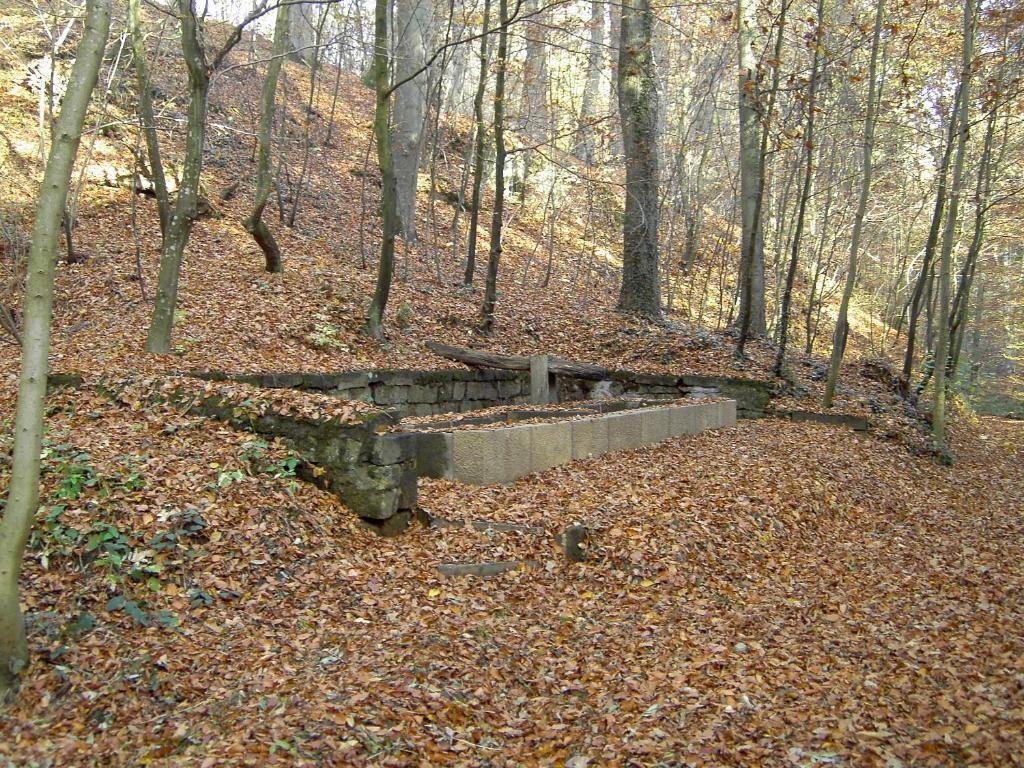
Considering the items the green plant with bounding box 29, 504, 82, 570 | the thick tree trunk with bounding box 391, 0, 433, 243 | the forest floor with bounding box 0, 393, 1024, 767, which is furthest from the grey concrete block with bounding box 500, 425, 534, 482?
the thick tree trunk with bounding box 391, 0, 433, 243

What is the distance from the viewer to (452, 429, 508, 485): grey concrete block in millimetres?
7311

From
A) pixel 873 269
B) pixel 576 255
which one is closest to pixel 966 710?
pixel 576 255

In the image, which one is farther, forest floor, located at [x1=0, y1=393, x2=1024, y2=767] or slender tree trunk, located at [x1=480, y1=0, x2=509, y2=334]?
slender tree trunk, located at [x1=480, y1=0, x2=509, y2=334]

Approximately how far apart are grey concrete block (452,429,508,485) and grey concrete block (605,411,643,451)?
2094mm

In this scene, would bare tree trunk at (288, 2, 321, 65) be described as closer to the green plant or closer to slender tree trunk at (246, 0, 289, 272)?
slender tree trunk at (246, 0, 289, 272)

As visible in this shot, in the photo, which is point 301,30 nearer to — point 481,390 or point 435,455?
point 481,390

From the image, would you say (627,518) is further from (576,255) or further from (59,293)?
(576,255)

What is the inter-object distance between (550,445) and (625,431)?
1.64 metres

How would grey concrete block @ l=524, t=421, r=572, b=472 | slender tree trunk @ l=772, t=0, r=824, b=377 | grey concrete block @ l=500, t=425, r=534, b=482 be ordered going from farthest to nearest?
slender tree trunk @ l=772, t=0, r=824, b=377 < grey concrete block @ l=524, t=421, r=572, b=472 < grey concrete block @ l=500, t=425, r=534, b=482

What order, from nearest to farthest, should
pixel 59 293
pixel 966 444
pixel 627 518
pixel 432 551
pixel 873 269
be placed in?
pixel 432 551
pixel 627 518
pixel 59 293
pixel 966 444
pixel 873 269

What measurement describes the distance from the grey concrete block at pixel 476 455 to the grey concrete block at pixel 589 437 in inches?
52.3

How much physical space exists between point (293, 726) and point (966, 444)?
1556 cm

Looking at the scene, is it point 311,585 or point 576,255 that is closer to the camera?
point 311,585

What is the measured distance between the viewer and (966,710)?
3.54 meters
